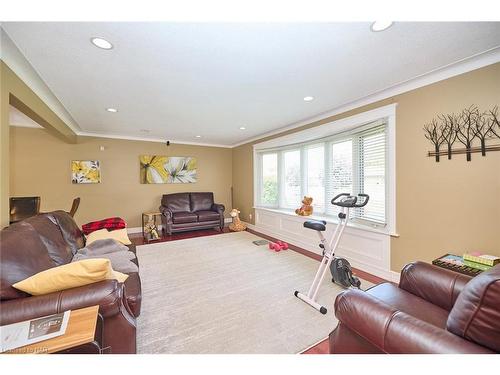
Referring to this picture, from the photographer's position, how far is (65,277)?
3.80 feet

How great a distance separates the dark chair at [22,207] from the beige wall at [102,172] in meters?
1.83

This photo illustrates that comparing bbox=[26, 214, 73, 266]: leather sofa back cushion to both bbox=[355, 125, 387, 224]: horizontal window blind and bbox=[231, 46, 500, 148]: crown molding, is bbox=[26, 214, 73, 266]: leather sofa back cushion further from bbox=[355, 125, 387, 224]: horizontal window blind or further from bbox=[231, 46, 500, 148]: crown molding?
bbox=[231, 46, 500, 148]: crown molding

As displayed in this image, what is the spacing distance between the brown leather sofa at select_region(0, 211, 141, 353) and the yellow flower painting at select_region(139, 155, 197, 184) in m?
3.84

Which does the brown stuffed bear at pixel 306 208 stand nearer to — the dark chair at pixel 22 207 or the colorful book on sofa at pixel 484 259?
the colorful book on sofa at pixel 484 259

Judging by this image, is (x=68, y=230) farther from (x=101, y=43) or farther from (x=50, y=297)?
(x=101, y=43)

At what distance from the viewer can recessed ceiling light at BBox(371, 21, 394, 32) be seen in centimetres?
142

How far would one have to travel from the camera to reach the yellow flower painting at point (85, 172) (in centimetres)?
449

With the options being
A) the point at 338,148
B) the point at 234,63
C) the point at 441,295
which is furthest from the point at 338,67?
the point at 441,295

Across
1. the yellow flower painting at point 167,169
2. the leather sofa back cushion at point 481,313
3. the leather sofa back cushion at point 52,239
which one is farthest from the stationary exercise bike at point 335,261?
the yellow flower painting at point 167,169

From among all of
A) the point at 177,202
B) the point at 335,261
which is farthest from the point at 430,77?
the point at 177,202

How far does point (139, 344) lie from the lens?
1.56m

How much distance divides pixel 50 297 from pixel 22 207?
2.62 metres

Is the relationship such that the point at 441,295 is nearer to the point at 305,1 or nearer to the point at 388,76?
the point at 305,1

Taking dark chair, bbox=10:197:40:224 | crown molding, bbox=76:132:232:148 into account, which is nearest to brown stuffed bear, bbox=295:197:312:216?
crown molding, bbox=76:132:232:148
